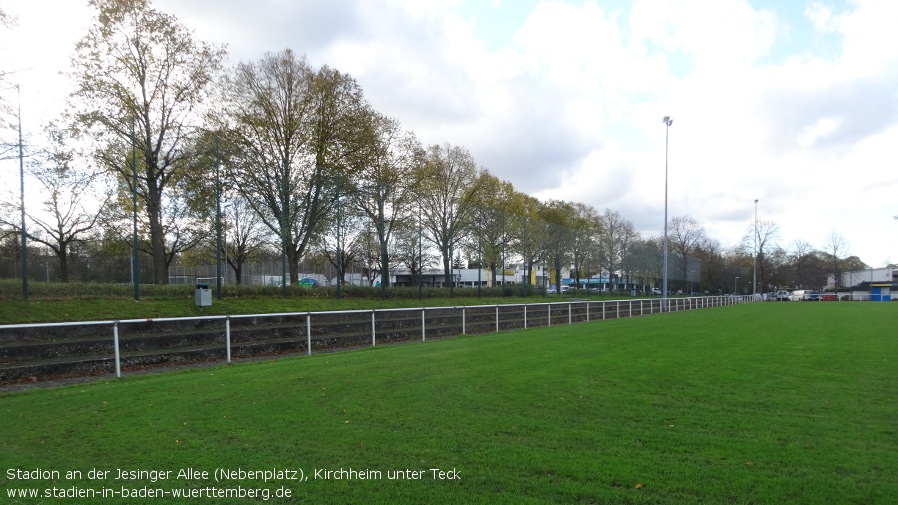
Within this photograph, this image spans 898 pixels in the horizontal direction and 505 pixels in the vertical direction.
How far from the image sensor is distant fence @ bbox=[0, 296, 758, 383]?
951 centimetres

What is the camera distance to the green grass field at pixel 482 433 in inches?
156

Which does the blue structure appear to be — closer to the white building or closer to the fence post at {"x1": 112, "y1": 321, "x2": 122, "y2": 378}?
the white building

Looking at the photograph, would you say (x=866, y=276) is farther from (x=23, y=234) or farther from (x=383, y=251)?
(x=23, y=234)

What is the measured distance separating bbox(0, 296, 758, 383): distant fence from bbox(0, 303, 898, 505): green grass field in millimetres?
1378

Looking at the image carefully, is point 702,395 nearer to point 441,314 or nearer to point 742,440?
point 742,440

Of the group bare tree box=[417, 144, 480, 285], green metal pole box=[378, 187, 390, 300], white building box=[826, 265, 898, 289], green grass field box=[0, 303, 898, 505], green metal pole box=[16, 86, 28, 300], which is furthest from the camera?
white building box=[826, 265, 898, 289]

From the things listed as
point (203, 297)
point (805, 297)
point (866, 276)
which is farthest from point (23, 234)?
point (866, 276)

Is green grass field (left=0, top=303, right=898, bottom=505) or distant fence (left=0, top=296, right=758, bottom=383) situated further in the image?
distant fence (left=0, top=296, right=758, bottom=383)

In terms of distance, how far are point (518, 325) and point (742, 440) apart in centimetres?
1624

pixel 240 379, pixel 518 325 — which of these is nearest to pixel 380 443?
pixel 240 379

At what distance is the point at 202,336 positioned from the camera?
11.9m

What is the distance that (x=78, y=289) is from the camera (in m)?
14.1

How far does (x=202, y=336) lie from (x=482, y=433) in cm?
889

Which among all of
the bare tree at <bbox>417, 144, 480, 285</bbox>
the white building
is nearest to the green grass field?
the bare tree at <bbox>417, 144, 480, 285</bbox>
